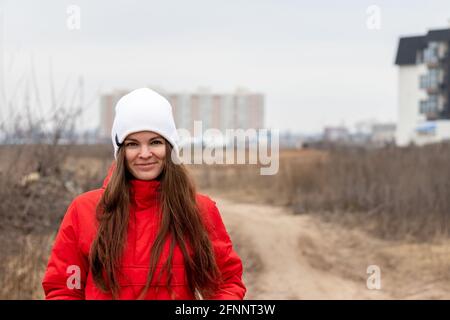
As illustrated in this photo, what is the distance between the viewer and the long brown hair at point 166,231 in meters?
2.58

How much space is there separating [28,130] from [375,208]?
726cm

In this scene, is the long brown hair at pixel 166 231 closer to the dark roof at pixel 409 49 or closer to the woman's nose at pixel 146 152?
the woman's nose at pixel 146 152

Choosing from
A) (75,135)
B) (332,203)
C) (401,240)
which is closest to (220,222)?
(75,135)

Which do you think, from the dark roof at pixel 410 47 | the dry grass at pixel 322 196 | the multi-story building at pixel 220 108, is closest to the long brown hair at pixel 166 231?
the dry grass at pixel 322 196

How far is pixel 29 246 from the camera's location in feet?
26.8

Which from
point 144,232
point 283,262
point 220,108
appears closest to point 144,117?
point 144,232

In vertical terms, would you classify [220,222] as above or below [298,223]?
above

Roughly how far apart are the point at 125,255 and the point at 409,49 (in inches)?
2126

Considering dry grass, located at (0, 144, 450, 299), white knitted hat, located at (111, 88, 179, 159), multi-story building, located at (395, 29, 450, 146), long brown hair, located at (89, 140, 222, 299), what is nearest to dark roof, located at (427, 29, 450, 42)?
multi-story building, located at (395, 29, 450, 146)

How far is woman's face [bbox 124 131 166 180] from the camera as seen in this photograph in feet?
8.95

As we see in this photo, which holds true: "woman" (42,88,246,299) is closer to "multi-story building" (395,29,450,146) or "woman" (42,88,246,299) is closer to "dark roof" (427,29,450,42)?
"multi-story building" (395,29,450,146)

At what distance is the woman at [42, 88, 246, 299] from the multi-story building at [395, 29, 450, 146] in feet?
147
